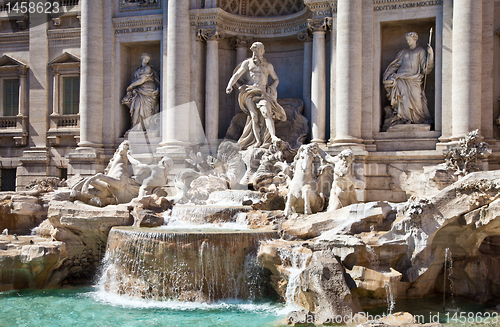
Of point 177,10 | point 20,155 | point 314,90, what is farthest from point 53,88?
point 314,90

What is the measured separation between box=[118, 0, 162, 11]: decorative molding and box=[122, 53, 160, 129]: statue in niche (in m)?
1.56

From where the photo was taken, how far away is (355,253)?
9172 mm

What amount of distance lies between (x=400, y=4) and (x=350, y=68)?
2326 millimetres

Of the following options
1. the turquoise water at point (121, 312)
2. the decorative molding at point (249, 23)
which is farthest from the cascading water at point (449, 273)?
the decorative molding at point (249, 23)

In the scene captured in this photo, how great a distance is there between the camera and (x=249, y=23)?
1667cm

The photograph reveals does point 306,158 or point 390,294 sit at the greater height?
point 306,158

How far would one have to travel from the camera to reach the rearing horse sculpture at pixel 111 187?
1316 cm

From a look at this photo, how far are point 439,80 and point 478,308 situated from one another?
686 centimetres

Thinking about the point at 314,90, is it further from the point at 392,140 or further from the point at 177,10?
the point at 177,10

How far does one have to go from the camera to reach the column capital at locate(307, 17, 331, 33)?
48.2ft

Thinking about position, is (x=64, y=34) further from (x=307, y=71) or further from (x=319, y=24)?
(x=319, y=24)

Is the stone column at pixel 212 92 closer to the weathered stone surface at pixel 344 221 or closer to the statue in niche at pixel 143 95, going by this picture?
the statue in niche at pixel 143 95

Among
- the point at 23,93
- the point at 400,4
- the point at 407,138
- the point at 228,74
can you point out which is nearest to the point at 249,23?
the point at 228,74

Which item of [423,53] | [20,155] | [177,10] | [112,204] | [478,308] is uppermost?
[177,10]
